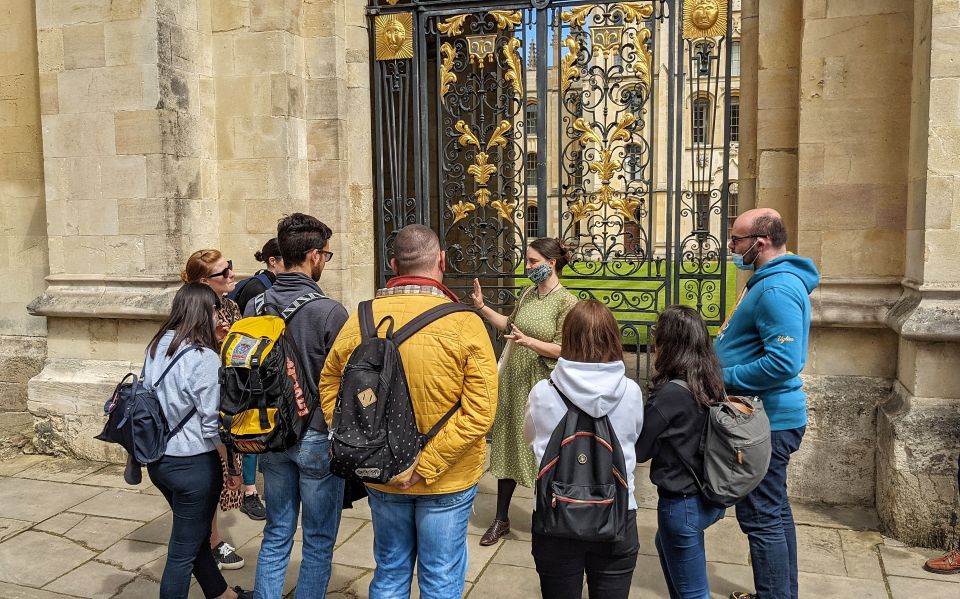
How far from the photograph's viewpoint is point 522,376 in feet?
14.6

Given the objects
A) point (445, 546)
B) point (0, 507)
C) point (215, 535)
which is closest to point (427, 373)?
point (445, 546)

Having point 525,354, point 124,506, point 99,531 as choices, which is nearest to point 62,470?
point 124,506

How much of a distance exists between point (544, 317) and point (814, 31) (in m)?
2.55

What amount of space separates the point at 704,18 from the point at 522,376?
298 cm

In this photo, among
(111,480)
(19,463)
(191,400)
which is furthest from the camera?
(19,463)

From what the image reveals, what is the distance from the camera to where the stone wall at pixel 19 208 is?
6.61 m

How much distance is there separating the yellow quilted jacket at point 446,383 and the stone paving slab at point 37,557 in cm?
256

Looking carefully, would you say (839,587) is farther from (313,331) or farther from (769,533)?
(313,331)

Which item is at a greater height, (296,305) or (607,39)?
(607,39)

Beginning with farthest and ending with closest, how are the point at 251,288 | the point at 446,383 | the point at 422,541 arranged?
the point at 251,288, the point at 422,541, the point at 446,383

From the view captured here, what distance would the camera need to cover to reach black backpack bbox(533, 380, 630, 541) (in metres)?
2.60

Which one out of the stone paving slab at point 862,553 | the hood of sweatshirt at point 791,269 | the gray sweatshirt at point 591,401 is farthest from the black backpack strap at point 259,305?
the stone paving slab at point 862,553

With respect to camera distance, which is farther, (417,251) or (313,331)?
(313,331)

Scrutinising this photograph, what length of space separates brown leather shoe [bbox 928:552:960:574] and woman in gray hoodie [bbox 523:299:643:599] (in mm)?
2357
